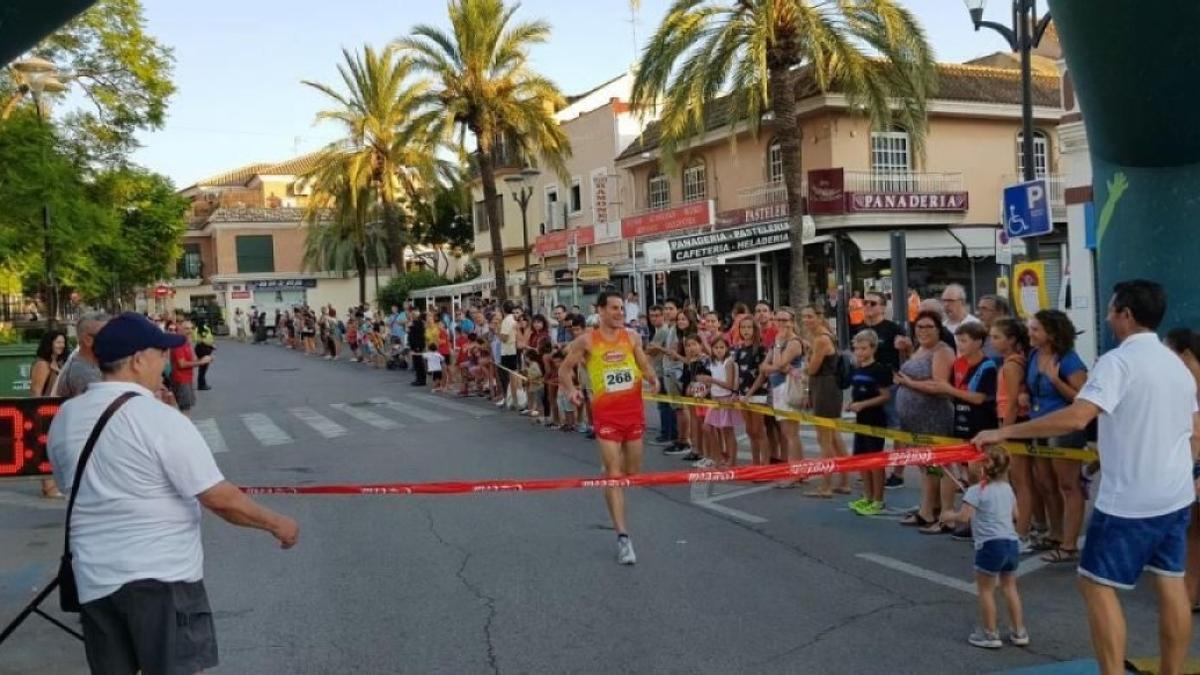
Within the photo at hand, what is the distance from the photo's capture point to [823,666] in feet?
17.5

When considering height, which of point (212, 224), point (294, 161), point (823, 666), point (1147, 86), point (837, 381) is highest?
point (294, 161)

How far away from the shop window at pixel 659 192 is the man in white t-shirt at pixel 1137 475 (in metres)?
32.9

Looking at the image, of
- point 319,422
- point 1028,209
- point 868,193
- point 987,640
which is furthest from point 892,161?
point 987,640

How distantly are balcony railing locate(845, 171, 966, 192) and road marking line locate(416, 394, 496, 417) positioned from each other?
550 inches

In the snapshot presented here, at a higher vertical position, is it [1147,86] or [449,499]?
[1147,86]

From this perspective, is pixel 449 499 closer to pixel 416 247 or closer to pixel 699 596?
pixel 699 596

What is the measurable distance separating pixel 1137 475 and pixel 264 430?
15057 mm

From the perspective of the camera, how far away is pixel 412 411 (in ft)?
64.3

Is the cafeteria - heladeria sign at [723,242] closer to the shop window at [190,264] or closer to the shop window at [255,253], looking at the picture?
the shop window at [255,253]

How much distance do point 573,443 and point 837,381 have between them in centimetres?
511

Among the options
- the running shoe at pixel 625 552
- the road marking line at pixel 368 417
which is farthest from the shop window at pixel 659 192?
the running shoe at pixel 625 552

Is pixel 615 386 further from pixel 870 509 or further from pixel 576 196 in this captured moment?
pixel 576 196

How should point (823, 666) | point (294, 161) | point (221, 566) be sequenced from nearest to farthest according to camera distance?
point (823, 666), point (221, 566), point (294, 161)

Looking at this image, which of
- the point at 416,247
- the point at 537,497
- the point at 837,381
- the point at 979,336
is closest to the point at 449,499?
the point at 537,497
